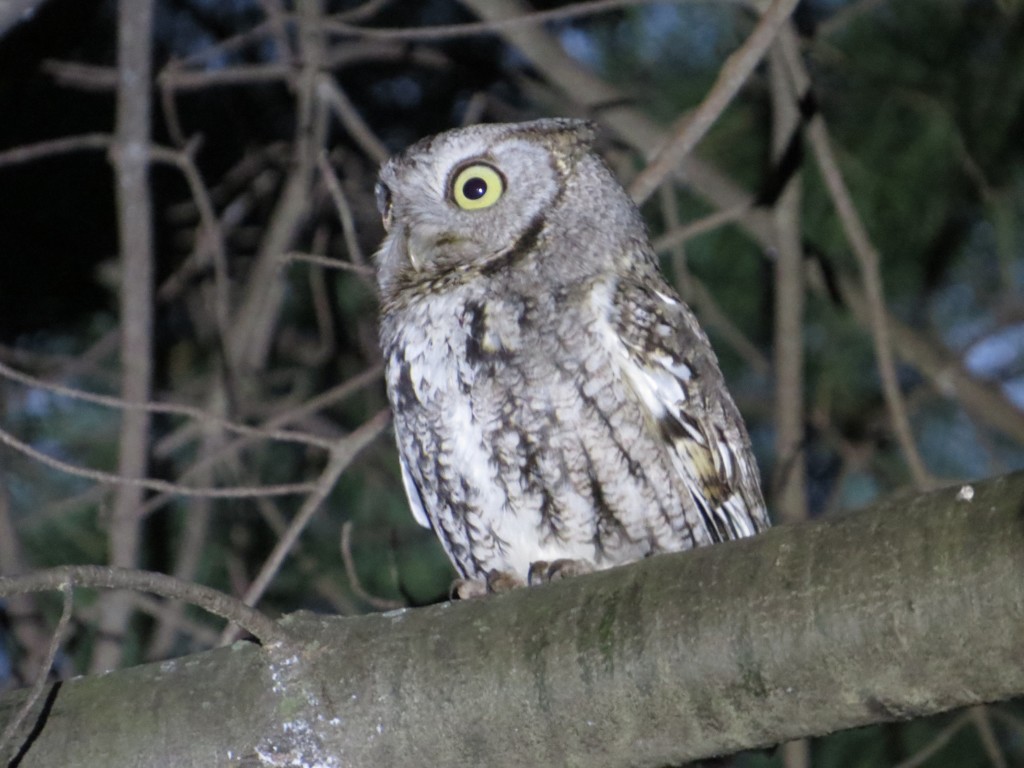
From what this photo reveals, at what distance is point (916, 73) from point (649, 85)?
2.31 ft

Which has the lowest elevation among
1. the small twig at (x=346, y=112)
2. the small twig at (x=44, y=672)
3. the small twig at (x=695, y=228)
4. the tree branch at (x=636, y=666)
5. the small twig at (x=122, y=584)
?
the tree branch at (x=636, y=666)

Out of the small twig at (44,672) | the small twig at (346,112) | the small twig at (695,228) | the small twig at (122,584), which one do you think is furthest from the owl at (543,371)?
the small twig at (44,672)

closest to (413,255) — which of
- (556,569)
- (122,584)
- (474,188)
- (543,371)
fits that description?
(474,188)

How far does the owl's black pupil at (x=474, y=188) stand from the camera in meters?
2.59

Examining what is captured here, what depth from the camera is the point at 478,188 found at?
2.59 meters

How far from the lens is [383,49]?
3.41 metres

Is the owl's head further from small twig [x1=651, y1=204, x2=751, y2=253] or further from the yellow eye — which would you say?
small twig [x1=651, y1=204, x2=751, y2=253]

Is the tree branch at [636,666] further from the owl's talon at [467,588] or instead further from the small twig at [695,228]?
the small twig at [695,228]

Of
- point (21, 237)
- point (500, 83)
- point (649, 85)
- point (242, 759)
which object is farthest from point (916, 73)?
point (242, 759)

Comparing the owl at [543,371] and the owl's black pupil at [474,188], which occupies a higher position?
the owl's black pupil at [474,188]

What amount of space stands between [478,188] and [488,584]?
0.73 m

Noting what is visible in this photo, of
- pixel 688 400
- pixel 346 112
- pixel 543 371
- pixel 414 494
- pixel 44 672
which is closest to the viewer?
pixel 44 672

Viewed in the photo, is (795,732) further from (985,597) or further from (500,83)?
(500,83)

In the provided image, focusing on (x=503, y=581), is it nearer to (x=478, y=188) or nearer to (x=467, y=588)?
(x=467, y=588)
